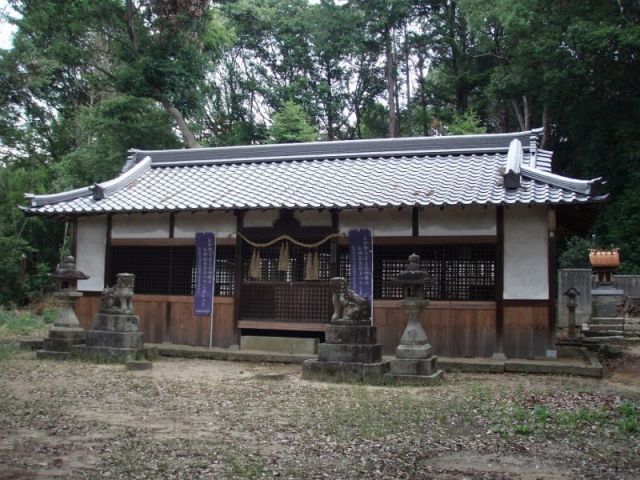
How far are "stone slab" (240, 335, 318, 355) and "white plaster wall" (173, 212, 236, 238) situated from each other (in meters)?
2.45

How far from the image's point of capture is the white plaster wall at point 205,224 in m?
14.5

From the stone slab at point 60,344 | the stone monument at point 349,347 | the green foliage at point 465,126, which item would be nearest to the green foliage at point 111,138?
the green foliage at point 465,126

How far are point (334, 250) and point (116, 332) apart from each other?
491 centimetres

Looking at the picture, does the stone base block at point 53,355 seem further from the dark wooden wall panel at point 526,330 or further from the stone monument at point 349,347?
the dark wooden wall panel at point 526,330

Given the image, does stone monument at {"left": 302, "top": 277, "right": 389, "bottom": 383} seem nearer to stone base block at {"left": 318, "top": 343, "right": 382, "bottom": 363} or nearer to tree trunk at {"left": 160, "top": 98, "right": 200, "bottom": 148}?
stone base block at {"left": 318, "top": 343, "right": 382, "bottom": 363}

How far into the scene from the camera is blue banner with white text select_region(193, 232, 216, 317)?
14508 mm

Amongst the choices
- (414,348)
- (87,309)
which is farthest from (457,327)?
(87,309)

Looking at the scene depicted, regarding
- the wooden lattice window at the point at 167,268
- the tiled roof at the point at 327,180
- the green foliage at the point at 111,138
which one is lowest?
the wooden lattice window at the point at 167,268

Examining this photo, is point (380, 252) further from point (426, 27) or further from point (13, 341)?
point (426, 27)

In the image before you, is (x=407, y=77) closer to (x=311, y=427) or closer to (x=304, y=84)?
(x=304, y=84)

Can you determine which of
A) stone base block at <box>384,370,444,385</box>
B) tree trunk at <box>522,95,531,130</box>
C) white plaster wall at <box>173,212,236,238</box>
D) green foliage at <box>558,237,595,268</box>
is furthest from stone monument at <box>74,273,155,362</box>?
tree trunk at <box>522,95,531,130</box>

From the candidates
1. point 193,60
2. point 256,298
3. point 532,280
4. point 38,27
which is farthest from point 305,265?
point 38,27

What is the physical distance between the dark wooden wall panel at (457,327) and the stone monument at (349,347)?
89.2 inches

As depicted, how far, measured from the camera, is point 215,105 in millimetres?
36938
